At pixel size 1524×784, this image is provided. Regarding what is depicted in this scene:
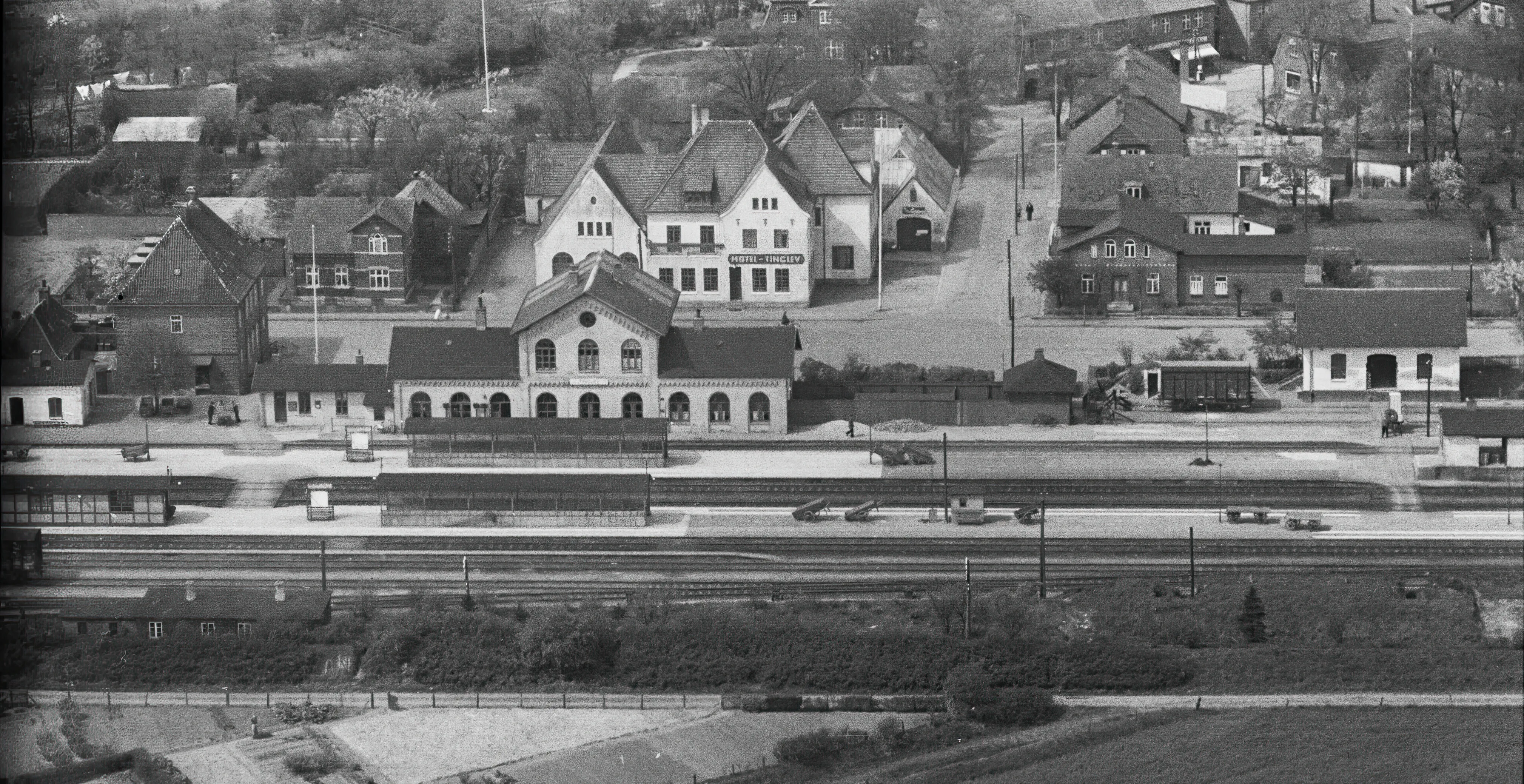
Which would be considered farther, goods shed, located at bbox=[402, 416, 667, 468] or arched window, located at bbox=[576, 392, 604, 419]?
arched window, located at bbox=[576, 392, 604, 419]

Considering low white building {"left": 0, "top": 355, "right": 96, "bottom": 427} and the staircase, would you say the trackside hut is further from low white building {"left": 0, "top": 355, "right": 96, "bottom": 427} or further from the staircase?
low white building {"left": 0, "top": 355, "right": 96, "bottom": 427}

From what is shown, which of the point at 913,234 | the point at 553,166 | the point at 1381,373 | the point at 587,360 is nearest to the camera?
the point at 587,360

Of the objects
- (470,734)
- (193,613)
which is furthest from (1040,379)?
(193,613)

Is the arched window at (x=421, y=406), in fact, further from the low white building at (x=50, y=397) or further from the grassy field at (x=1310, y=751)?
the grassy field at (x=1310, y=751)

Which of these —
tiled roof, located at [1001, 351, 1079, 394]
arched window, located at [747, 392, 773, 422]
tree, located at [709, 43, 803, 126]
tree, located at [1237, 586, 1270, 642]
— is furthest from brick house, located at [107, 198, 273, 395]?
tree, located at [1237, 586, 1270, 642]

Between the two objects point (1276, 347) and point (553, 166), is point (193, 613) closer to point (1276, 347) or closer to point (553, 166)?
point (1276, 347)

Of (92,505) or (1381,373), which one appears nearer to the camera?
(92,505)

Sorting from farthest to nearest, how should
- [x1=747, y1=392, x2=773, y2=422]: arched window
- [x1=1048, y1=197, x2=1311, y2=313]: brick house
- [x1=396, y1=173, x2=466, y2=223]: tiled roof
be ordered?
[x1=396, y1=173, x2=466, y2=223]: tiled roof, [x1=1048, y1=197, x2=1311, y2=313]: brick house, [x1=747, y1=392, x2=773, y2=422]: arched window

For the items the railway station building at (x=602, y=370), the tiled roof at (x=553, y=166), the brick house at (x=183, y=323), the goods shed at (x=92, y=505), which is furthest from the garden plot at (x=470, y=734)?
the tiled roof at (x=553, y=166)
